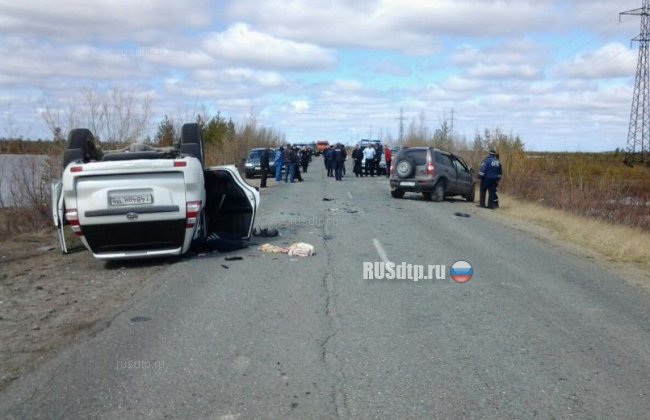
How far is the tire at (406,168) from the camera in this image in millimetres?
22906

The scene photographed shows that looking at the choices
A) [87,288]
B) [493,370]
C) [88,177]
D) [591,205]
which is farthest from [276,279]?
[591,205]

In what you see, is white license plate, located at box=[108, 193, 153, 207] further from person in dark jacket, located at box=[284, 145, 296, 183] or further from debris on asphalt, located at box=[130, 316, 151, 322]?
person in dark jacket, located at box=[284, 145, 296, 183]

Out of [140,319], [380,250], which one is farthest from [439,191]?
[140,319]

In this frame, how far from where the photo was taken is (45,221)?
17.0 metres

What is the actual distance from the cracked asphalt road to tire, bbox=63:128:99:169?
2.52 meters

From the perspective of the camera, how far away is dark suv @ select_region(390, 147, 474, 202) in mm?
22828

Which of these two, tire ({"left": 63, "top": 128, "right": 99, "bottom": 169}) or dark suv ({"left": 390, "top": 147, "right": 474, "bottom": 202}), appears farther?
dark suv ({"left": 390, "top": 147, "right": 474, "bottom": 202})

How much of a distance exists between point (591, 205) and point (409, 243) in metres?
9.90

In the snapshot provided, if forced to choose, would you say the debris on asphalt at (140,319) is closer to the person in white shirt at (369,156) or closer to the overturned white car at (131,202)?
the overturned white car at (131,202)

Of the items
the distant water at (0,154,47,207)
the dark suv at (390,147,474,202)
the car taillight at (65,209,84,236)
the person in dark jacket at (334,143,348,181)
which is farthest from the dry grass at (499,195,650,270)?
the person in dark jacket at (334,143,348,181)

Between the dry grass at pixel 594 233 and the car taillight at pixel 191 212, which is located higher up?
the car taillight at pixel 191 212

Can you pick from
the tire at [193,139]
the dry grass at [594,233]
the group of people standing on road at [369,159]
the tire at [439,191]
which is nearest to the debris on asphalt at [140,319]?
the tire at [193,139]

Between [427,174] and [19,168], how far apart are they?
13029 millimetres

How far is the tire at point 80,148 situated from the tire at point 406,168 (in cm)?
1309
